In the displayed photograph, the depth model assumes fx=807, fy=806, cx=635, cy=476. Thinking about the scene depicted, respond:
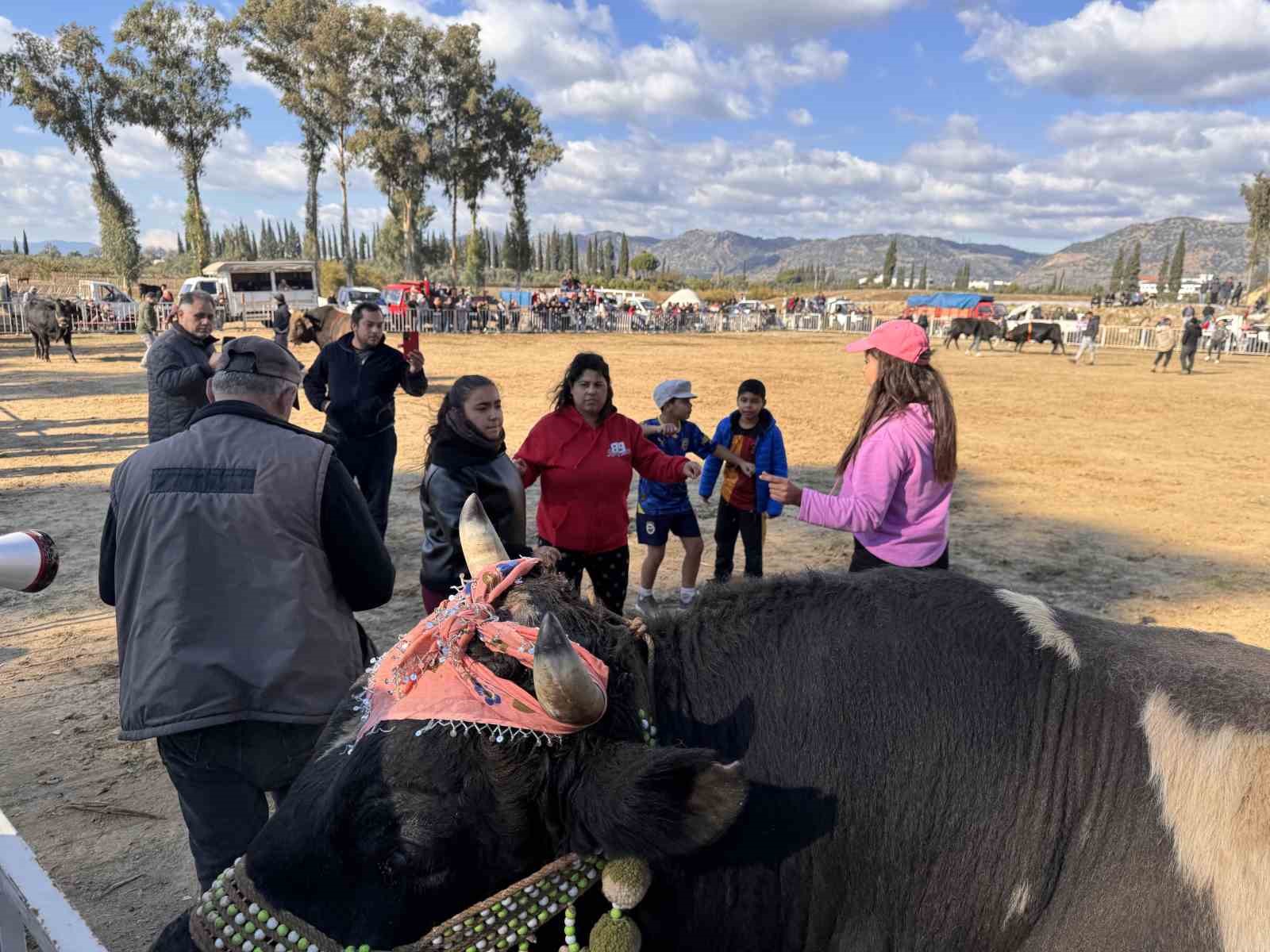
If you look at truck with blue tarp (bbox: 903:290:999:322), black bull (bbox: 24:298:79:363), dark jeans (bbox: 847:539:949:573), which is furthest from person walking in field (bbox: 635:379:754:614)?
truck with blue tarp (bbox: 903:290:999:322)

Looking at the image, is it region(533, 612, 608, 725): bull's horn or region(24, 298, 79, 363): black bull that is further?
region(24, 298, 79, 363): black bull

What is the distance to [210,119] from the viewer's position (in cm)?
4541

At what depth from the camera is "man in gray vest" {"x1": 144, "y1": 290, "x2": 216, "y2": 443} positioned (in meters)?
5.77

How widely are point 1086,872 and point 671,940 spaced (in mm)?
862

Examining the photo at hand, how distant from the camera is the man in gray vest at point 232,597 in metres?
2.40

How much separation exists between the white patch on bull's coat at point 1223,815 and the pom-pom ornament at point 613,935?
1098 millimetres

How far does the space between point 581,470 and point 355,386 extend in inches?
106

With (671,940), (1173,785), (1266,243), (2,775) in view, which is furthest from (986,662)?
(1266,243)

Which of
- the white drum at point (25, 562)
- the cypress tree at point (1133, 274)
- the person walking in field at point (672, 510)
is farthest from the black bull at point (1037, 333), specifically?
the cypress tree at point (1133, 274)

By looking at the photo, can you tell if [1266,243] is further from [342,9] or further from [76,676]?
[76,676]

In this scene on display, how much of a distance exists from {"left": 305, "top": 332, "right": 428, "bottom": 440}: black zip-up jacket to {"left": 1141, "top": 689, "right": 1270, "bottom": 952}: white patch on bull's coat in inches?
232

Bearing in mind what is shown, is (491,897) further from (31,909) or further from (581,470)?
(581,470)

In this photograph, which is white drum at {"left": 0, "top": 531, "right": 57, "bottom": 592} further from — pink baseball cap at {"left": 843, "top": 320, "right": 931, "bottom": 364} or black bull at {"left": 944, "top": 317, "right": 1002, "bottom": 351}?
black bull at {"left": 944, "top": 317, "right": 1002, "bottom": 351}

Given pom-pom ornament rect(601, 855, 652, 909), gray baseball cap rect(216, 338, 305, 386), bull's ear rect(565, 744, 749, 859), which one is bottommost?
pom-pom ornament rect(601, 855, 652, 909)
